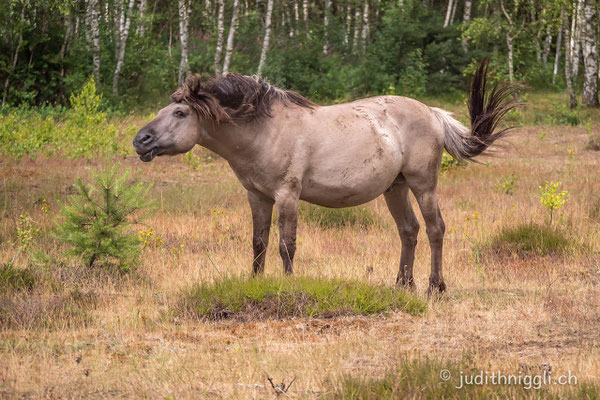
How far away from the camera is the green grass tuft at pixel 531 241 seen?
8.62 meters

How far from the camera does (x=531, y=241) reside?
8.73 m

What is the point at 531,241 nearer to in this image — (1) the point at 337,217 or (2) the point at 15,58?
(1) the point at 337,217

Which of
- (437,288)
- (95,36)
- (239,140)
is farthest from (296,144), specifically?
(95,36)

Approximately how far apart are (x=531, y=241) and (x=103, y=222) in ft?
16.4

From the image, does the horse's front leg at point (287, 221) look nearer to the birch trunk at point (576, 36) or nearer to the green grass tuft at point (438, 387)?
the green grass tuft at point (438, 387)

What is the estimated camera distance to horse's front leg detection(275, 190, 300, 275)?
6703 millimetres

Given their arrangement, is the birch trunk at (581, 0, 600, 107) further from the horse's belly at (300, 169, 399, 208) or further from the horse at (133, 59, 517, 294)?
the horse's belly at (300, 169, 399, 208)

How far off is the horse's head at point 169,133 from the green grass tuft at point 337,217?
160 inches

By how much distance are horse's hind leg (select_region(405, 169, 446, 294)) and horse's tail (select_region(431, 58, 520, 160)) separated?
46 cm

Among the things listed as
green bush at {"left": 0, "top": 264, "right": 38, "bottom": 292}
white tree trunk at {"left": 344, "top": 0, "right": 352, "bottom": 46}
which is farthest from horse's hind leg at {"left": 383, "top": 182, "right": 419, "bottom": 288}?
white tree trunk at {"left": 344, "top": 0, "right": 352, "bottom": 46}

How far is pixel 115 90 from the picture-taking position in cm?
2547

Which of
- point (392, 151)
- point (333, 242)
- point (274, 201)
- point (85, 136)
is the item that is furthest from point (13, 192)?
point (392, 151)

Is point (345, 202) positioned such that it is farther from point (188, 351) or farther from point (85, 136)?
point (85, 136)

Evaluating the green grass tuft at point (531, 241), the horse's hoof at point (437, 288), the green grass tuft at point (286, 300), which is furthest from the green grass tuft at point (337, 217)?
the green grass tuft at point (286, 300)
